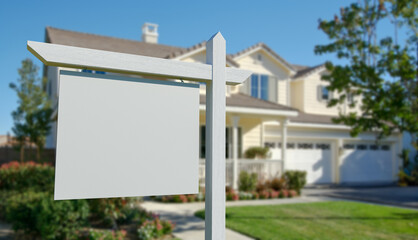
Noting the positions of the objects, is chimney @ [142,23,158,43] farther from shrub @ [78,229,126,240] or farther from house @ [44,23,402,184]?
shrub @ [78,229,126,240]

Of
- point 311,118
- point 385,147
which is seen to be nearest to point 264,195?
point 311,118

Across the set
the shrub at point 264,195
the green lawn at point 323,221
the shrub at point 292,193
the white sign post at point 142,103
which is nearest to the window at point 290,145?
the shrub at point 292,193

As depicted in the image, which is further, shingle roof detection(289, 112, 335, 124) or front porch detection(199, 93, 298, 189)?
shingle roof detection(289, 112, 335, 124)

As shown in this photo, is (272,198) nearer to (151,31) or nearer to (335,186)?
(335,186)

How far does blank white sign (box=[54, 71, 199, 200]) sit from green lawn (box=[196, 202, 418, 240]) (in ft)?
16.3

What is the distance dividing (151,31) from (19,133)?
8742mm

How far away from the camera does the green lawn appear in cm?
755

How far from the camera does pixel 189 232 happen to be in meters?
7.74

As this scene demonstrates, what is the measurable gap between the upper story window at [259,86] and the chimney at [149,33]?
6034 millimetres

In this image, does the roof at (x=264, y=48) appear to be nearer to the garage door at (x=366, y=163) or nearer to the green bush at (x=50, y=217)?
the garage door at (x=366, y=163)

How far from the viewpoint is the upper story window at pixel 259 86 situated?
1820 centimetres

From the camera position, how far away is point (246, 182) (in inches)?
547

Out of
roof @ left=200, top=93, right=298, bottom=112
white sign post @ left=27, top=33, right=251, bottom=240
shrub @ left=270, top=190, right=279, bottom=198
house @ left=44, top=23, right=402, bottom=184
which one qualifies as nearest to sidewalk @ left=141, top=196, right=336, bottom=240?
shrub @ left=270, top=190, right=279, bottom=198

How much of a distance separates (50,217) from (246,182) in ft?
27.4
